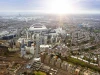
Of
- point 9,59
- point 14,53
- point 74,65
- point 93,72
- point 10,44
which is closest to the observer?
point 93,72

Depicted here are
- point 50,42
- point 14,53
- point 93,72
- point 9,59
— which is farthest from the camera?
point 50,42

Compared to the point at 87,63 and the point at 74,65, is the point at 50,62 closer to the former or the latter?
the point at 74,65

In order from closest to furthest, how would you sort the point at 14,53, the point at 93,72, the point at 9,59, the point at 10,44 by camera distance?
the point at 93,72, the point at 9,59, the point at 14,53, the point at 10,44

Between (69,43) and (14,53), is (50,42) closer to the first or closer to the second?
(69,43)

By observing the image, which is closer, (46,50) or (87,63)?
(87,63)

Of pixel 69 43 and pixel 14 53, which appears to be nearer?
pixel 14 53

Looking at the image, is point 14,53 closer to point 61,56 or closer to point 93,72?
point 61,56

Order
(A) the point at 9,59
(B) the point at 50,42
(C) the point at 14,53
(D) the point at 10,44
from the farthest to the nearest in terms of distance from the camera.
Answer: (B) the point at 50,42, (D) the point at 10,44, (C) the point at 14,53, (A) the point at 9,59

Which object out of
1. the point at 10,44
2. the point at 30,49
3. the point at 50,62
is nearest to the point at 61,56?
the point at 50,62

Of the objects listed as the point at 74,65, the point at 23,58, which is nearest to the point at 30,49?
the point at 23,58
